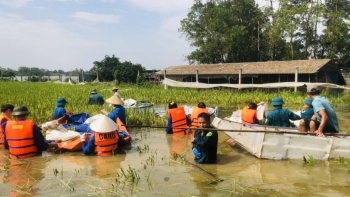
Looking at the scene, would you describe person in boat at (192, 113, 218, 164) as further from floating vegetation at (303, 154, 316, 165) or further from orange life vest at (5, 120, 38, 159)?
orange life vest at (5, 120, 38, 159)

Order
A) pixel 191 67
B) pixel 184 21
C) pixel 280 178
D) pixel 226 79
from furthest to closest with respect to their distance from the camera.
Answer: pixel 184 21 < pixel 191 67 < pixel 226 79 < pixel 280 178

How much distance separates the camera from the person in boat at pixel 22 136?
229 inches

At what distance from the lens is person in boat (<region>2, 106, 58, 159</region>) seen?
19.1ft

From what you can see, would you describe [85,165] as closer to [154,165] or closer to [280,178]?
[154,165]

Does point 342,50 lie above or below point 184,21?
below

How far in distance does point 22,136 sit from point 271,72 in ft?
64.4

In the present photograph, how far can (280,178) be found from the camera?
5.09 metres

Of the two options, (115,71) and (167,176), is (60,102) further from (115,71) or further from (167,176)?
(115,71)

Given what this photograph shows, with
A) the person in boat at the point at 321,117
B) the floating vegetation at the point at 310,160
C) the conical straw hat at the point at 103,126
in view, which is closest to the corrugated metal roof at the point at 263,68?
the person in boat at the point at 321,117

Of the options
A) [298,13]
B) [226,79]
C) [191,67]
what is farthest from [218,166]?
[298,13]

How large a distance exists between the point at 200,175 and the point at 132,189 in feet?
4.04

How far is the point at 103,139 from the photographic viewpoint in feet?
20.9

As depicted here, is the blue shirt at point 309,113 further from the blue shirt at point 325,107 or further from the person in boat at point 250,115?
the person in boat at point 250,115

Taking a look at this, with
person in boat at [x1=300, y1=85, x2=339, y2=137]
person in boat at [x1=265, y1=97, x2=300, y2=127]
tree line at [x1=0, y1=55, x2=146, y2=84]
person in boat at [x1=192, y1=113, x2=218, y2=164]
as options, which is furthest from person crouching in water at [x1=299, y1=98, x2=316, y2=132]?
tree line at [x1=0, y1=55, x2=146, y2=84]
